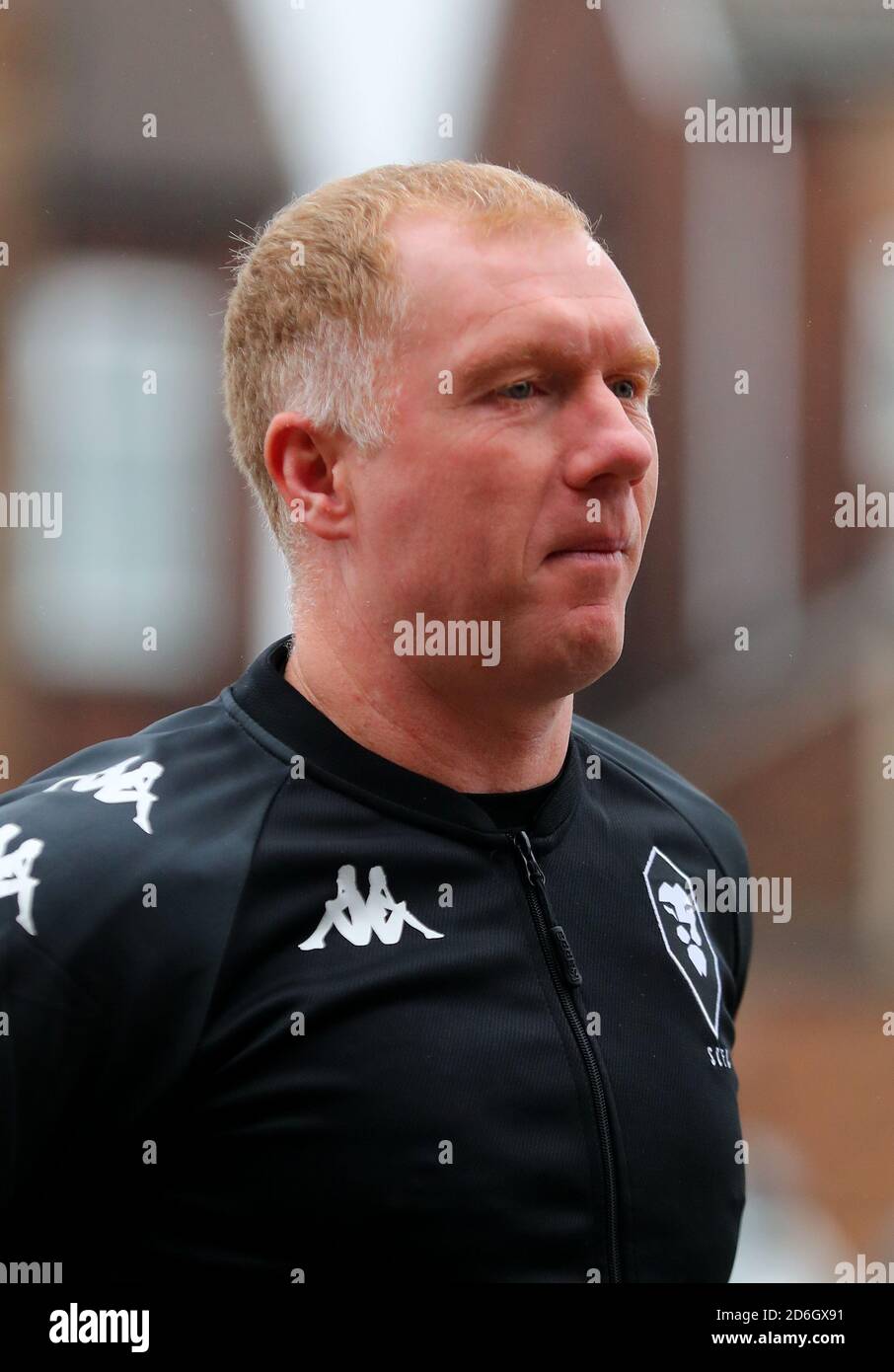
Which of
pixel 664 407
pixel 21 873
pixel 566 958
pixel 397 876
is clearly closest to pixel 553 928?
pixel 566 958

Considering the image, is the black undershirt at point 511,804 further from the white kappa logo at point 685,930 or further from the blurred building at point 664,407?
the blurred building at point 664,407

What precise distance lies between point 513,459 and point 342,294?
216 millimetres

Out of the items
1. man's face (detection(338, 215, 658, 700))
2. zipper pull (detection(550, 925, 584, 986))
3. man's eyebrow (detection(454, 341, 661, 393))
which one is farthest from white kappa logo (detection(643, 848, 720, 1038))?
man's eyebrow (detection(454, 341, 661, 393))

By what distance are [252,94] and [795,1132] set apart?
11.4ft

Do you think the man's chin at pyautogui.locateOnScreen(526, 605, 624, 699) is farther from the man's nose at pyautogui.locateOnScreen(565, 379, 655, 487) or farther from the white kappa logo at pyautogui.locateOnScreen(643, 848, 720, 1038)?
the white kappa logo at pyautogui.locateOnScreen(643, 848, 720, 1038)

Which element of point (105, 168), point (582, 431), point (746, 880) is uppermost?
point (105, 168)

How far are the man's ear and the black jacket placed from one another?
15 cm

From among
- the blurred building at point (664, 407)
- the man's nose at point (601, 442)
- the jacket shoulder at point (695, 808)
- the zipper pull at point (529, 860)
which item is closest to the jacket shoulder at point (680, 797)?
the jacket shoulder at point (695, 808)

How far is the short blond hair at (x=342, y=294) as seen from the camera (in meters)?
1.18

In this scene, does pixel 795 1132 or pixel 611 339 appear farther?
pixel 795 1132

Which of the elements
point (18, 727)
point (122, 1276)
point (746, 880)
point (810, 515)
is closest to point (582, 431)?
point (746, 880)

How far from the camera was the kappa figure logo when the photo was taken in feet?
3.64
